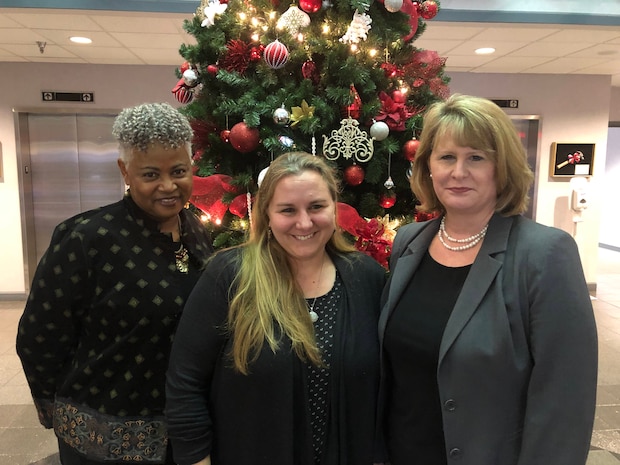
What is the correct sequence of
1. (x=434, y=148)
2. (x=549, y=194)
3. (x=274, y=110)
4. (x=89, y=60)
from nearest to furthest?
(x=434, y=148)
(x=274, y=110)
(x=89, y=60)
(x=549, y=194)

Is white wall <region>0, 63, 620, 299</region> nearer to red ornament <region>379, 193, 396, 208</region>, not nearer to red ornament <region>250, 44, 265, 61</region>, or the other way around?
red ornament <region>250, 44, 265, 61</region>

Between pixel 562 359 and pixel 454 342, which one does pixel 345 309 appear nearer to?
pixel 454 342

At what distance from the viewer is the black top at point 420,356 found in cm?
134

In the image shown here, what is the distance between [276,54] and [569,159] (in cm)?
540

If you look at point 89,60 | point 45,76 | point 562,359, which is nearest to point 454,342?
point 562,359

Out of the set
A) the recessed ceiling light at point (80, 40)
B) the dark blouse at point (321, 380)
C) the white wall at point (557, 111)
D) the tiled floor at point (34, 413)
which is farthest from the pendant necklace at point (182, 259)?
the white wall at point (557, 111)

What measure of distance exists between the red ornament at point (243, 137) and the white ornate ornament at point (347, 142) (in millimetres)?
295

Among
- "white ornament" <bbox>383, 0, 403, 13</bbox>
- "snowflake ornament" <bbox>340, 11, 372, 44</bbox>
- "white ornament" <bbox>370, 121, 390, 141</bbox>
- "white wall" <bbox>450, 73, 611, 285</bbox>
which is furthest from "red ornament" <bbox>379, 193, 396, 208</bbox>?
"white wall" <bbox>450, 73, 611, 285</bbox>

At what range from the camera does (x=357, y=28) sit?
197cm

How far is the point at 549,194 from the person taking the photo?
6.24 metres

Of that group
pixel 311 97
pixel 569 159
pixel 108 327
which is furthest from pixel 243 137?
pixel 569 159

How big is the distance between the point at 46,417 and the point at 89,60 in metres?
4.71

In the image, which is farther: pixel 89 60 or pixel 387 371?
pixel 89 60

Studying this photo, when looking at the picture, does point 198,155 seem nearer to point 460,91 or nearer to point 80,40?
point 80,40
